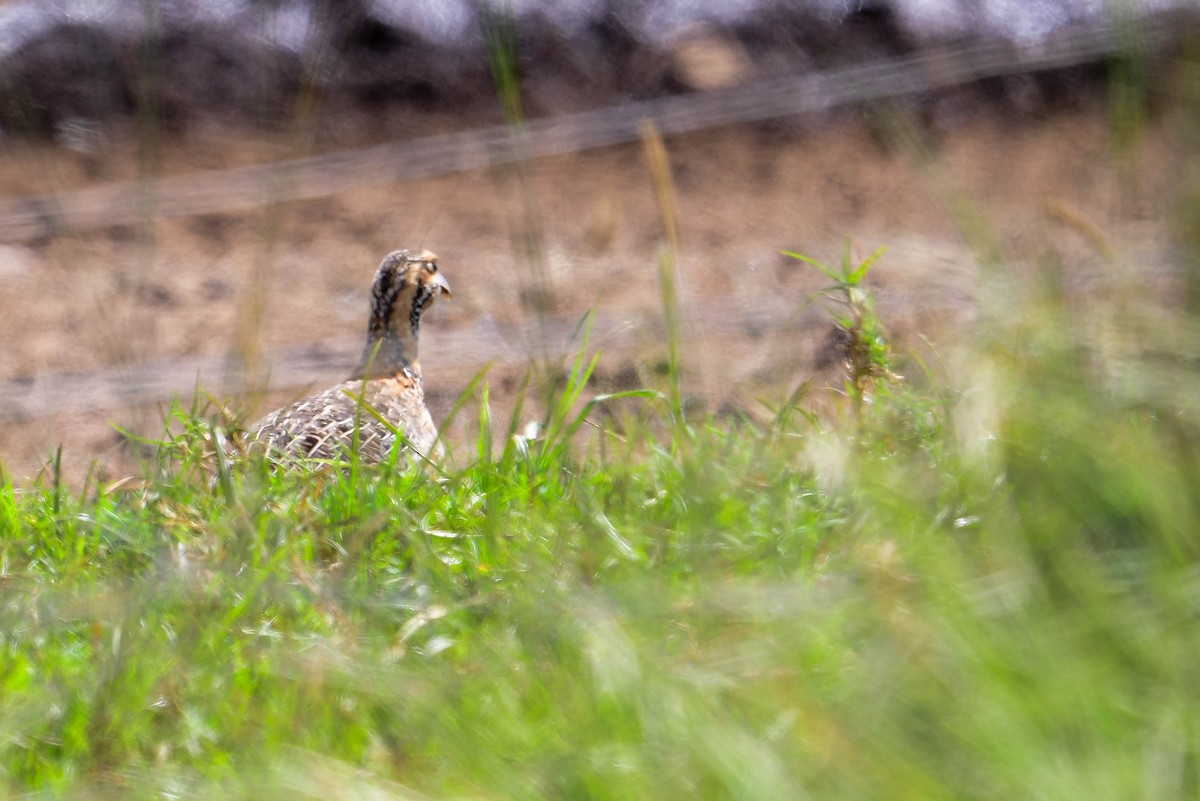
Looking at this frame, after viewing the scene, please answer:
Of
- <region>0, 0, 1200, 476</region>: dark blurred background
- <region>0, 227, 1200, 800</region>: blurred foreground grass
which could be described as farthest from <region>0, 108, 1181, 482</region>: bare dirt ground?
<region>0, 227, 1200, 800</region>: blurred foreground grass

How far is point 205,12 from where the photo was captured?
25.8 ft

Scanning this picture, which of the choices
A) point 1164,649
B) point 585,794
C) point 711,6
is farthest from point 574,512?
point 711,6

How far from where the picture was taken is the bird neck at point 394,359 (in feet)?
15.7

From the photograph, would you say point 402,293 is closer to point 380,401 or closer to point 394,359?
point 394,359

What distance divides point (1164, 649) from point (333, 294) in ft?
15.9

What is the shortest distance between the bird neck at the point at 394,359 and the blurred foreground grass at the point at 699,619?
1528 mm

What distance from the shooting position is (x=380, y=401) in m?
4.47

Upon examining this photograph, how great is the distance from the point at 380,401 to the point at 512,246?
63 cm

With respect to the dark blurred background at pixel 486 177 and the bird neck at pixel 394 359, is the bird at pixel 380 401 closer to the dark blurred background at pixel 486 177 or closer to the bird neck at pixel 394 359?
the bird neck at pixel 394 359

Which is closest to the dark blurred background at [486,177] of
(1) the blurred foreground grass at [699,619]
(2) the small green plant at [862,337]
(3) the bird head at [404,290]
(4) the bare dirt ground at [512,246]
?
(4) the bare dirt ground at [512,246]

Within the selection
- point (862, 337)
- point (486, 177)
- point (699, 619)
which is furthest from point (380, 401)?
point (486, 177)

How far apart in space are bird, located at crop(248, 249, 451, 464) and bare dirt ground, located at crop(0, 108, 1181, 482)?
176mm

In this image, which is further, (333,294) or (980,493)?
(333,294)

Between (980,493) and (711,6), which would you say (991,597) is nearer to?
(980,493)
